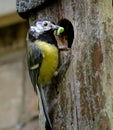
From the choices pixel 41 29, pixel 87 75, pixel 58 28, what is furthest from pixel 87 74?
pixel 41 29

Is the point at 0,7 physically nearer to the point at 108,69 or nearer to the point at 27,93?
the point at 27,93

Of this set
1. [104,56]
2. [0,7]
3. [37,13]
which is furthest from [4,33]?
[104,56]

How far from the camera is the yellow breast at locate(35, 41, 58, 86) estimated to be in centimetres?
329

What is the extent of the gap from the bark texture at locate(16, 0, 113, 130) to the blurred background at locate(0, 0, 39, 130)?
160 centimetres

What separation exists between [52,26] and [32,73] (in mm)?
232

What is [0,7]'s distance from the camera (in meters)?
4.71

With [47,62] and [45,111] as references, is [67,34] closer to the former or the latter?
[47,62]

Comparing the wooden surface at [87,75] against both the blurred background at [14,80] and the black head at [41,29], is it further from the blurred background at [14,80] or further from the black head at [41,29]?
the blurred background at [14,80]

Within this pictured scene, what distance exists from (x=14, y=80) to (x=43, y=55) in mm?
1734

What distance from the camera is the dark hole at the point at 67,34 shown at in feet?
10.9

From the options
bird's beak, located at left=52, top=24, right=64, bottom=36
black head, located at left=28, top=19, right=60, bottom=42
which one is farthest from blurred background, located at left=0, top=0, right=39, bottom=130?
bird's beak, located at left=52, top=24, right=64, bottom=36

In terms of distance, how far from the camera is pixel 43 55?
3.35 metres

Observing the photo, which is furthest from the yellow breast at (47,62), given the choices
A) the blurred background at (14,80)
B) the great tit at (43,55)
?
the blurred background at (14,80)

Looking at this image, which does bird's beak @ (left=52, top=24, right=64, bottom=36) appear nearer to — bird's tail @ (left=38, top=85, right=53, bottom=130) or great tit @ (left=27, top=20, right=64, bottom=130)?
great tit @ (left=27, top=20, right=64, bottom=130)
